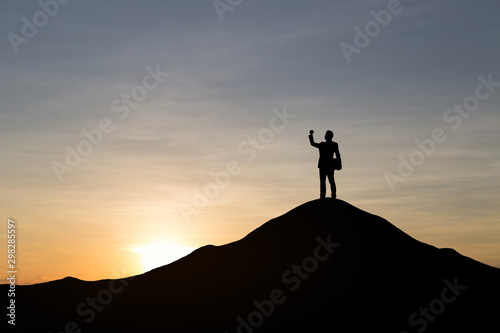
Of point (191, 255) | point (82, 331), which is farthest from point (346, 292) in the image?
point (82, 331)

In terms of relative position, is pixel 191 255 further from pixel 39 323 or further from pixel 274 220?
pixel 39 323

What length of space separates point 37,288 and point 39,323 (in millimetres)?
4528

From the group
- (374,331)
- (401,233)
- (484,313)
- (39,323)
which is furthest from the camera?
(401,233)

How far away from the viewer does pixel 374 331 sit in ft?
81.3

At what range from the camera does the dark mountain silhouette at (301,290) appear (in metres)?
26.1

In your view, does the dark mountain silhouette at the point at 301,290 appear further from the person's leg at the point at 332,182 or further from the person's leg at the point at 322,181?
the person's leg at the point at 322,181

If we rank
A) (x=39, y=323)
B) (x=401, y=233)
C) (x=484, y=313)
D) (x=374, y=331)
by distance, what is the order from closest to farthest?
(x=374, y=331) → (x=484, y=313) → (x=39, y=323) → (x=401, y=233)

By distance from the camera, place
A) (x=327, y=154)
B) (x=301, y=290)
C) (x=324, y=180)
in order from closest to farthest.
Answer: (x=301, y=290) → (x=327, y=154) → (x=324, y=180)

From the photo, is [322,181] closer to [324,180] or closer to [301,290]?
[324,180]

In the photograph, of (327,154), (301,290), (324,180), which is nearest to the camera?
(301,290)

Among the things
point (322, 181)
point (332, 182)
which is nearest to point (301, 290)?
point (322, 181)

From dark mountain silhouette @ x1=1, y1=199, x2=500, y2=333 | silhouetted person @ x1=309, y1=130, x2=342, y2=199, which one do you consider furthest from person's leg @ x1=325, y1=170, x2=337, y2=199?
dark mountain silhouette @ x1=1, y1=199, x2=500, y2=333

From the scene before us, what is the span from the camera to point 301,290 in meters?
27.4

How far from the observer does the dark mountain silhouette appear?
26078 mm
